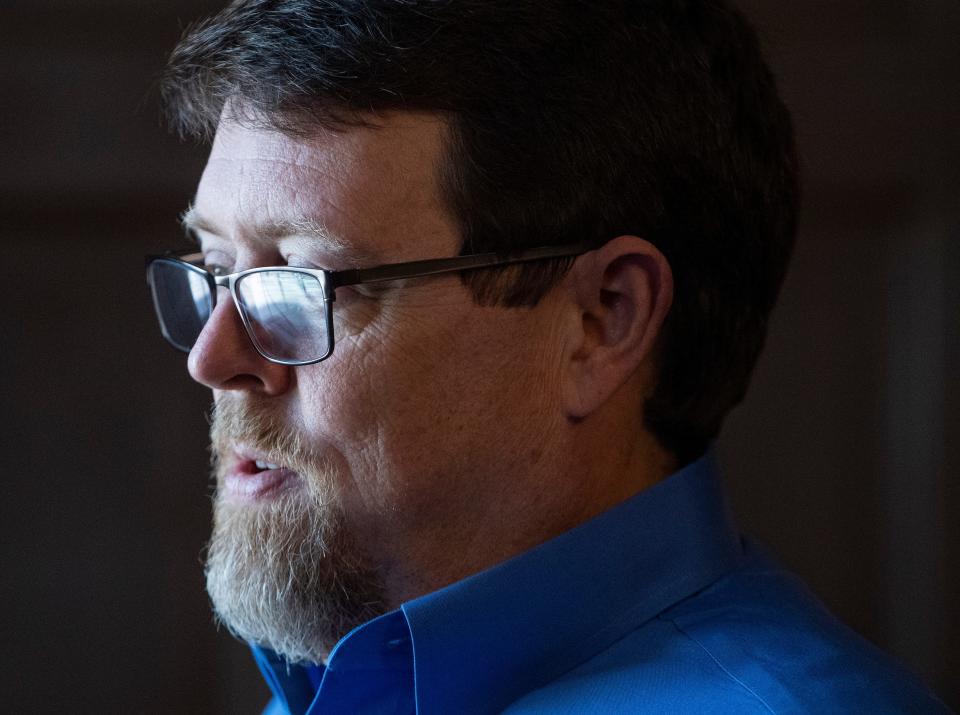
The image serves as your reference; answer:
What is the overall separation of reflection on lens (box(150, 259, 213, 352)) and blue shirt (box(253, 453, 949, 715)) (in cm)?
51

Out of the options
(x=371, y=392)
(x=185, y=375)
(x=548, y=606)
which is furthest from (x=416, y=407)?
(x=185, y=375)

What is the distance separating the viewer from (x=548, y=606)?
3.62ft

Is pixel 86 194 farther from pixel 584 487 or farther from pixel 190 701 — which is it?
pixel 584 487

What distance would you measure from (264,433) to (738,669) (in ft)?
1.85

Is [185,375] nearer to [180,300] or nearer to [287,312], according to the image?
[180,300]

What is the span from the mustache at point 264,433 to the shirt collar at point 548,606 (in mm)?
207

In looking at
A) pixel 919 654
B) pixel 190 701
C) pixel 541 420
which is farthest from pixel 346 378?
pixel 919 654

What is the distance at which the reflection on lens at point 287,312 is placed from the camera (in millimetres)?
1113

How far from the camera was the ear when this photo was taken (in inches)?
46.3

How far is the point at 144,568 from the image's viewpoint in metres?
2.10

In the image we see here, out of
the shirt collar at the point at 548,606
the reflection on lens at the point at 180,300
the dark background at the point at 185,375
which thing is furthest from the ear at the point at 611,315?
the dark background at the point at 185,375

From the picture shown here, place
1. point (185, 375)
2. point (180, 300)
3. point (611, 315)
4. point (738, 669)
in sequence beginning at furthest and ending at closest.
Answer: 1. point (185, 375)
2. point (180, 300)
3. point (611, 315)
4. point (738, 669)

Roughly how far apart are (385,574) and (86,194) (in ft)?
3.98

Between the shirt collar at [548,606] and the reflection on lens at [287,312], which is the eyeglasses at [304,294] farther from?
the shirt collar at [548,606]
